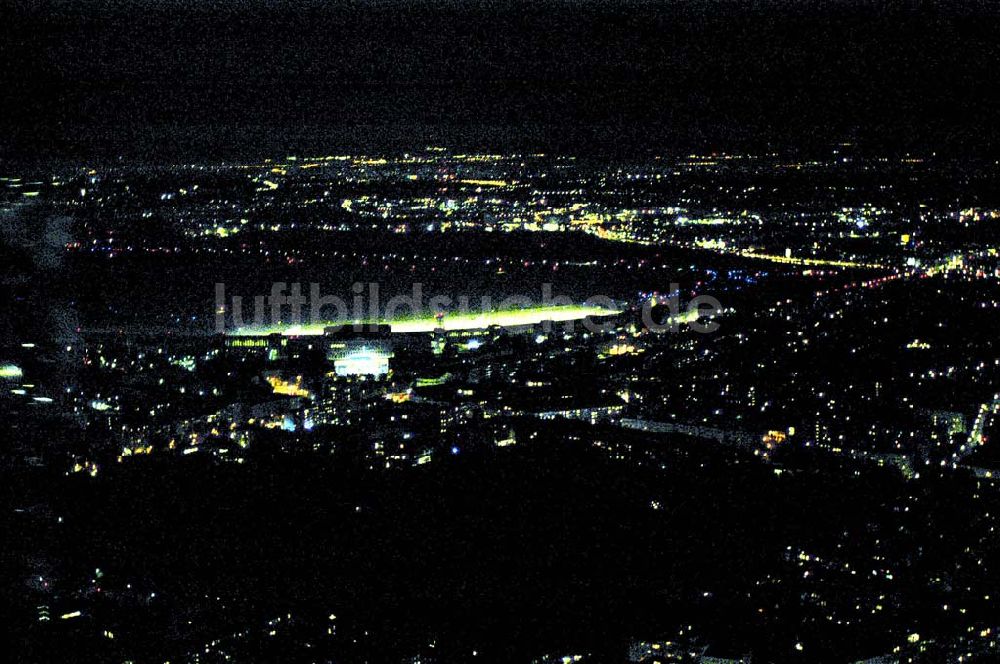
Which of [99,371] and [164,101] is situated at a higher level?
[164,101]

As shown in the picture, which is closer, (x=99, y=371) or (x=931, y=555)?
(x=931, y=555)

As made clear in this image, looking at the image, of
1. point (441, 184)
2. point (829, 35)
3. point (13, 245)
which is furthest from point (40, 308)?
point (441, 184)

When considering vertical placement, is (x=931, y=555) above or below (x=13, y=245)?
below

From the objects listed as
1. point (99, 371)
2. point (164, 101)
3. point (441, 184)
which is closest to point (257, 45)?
point (164, 101)

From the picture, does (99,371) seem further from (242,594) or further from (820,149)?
(820,149)

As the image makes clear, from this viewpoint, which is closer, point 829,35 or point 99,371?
point 99,371

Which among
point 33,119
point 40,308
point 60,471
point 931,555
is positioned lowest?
point 931,555

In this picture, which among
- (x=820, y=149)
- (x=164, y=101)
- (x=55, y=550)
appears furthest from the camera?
(x=820, y=149)

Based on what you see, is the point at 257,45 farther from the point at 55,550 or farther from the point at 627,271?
the point at 55,550

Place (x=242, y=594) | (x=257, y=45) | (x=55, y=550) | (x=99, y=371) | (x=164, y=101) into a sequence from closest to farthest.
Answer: (x=55, y=550)
(x=242, y=594)
(x=99, y=371)
(x=164, y=101)
(x=257, y=45)
